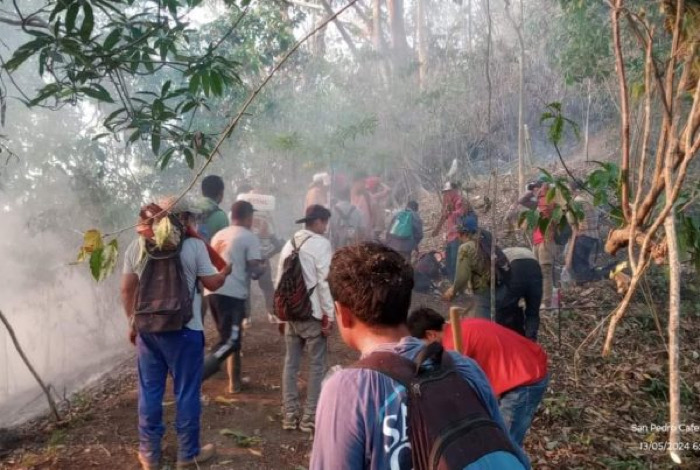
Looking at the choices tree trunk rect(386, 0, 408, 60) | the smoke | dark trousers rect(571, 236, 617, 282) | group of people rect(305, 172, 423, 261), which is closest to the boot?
group of people rect(305, 172, 423, 261)

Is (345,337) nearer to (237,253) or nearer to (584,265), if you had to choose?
(237,253)

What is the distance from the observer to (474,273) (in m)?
5.50

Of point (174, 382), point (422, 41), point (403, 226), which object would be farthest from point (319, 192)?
point (422, 41)

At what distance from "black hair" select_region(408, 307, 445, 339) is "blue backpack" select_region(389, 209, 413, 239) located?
6.16 metres

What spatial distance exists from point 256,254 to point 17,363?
965 centimetres

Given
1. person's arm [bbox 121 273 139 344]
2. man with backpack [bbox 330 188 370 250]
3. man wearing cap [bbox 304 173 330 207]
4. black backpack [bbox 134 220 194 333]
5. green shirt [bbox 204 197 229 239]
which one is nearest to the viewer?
black backpack [bbox 134 220 194 333]

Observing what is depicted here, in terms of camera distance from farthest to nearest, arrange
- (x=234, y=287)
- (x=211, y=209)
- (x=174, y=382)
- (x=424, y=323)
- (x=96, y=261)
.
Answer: (x=211, y=209) → (x=234, y=287) → (x=174, y=382) → (x=424, y=323) → (x=96, y=261)

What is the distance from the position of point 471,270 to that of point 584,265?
182 inches

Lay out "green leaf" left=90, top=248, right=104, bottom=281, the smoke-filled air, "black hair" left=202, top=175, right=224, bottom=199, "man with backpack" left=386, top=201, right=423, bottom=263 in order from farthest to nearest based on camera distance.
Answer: "man with backpack" left=386, top=201, right=423, bottom=263, "black hair" left=202, top=175, right=224, bottom=199, "green leaf" left=90, top=248, right=104, bottom=281, the smoke-filled air

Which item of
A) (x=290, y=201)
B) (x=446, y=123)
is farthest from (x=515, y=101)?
(x=290, y=201)

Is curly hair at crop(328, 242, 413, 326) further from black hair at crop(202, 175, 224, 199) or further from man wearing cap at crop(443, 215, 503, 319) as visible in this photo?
black hair at crop(202, 175, 224, 199)

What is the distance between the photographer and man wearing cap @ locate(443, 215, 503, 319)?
17.8 feet
